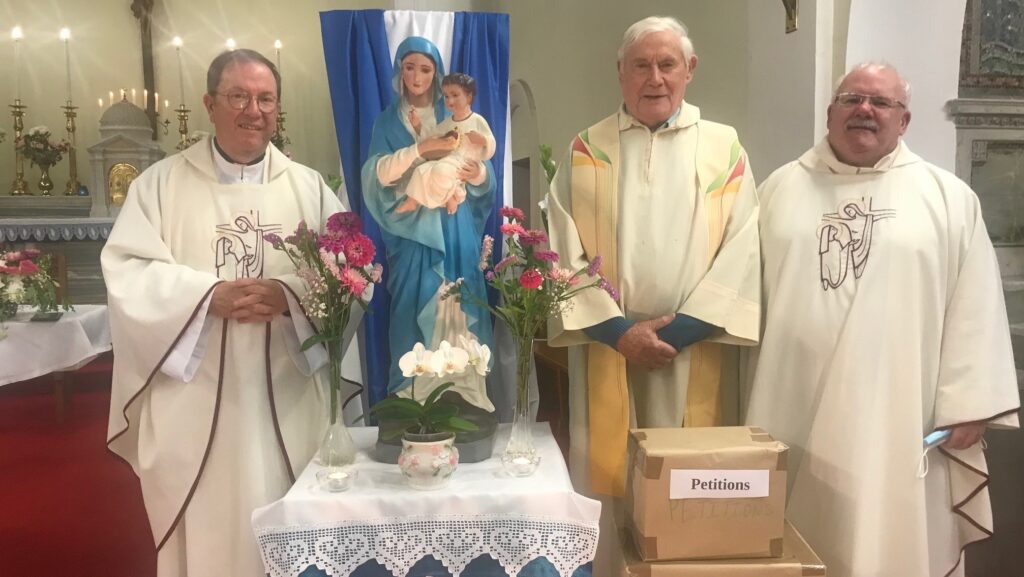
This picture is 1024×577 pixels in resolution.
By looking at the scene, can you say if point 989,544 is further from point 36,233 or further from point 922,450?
point 36,233

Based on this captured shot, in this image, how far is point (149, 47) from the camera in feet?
24.4

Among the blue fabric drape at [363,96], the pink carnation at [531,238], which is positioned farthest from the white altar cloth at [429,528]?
the blue fabric drape at [363,96]

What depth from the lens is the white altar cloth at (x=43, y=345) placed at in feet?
13.5

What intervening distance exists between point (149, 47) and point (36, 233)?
95.5 inches

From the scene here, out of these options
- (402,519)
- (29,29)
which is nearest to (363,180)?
(402,519)

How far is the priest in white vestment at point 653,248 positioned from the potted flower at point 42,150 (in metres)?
5.89

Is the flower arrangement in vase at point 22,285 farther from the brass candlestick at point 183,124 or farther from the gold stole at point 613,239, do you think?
the gold stole at point 613,239

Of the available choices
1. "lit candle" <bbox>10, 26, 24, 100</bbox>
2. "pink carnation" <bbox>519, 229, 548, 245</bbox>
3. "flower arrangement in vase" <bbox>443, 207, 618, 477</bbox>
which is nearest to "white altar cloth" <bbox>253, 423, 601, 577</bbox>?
"flower arrangement in vase" <bbox>443, 207, 618, 477</bbox>

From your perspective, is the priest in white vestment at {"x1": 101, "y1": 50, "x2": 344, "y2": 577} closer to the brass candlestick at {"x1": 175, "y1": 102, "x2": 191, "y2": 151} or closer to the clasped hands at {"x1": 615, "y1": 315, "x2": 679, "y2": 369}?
the clasped hands at {"x1": 615, "y1": 315, "x2": 679, "y2": 369}

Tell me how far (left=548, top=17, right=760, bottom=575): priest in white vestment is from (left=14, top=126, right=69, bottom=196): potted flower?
5888 millimetres

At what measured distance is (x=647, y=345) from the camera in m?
2.17

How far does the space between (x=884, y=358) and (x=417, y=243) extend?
144cm

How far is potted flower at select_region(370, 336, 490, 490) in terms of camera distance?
180 centimetres

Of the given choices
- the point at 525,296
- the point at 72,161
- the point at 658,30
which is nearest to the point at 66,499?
the point at 525,296
